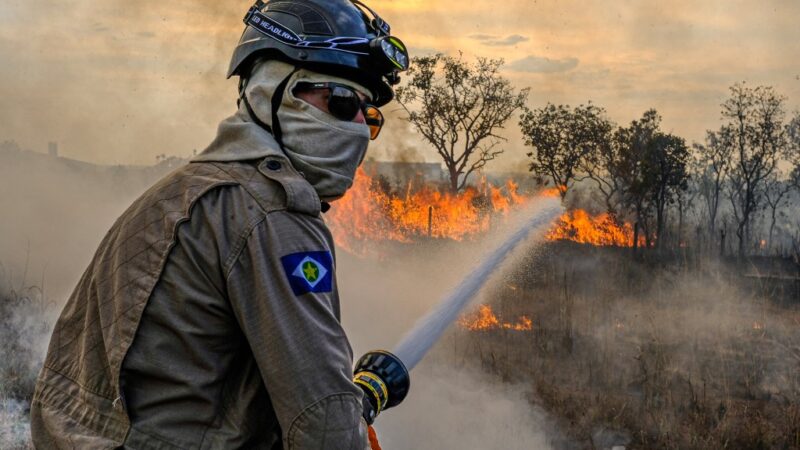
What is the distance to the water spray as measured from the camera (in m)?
2.54

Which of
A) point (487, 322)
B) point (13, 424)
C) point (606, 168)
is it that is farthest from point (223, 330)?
point (606, 168)

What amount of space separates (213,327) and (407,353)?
136 centimetres

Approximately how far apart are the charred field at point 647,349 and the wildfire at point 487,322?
0.11 ft

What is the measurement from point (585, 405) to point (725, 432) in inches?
65.4

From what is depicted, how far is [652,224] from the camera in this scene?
17922 millimetres

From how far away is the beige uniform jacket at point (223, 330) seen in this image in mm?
1780

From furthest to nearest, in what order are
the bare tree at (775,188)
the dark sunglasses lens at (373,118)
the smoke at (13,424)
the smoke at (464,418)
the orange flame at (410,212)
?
1. the bare tree at (775,188)
2. the orange flame at (410,212)
3. the smoke at (464,418)
4. the smoke at (13,424)
5. the dark sunglasses lens at (373,118)

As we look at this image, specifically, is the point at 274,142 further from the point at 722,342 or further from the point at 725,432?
the point at 722,342

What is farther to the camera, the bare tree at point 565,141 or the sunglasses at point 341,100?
the bare tree at point 565,141

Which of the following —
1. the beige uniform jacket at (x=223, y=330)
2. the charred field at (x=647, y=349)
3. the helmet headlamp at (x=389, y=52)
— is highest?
the helmet headlamp at (x=389, y=52)

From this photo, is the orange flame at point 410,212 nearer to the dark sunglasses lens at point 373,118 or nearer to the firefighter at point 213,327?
the dark sunglasses lens at point 373,118

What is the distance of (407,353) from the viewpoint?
3068 mm

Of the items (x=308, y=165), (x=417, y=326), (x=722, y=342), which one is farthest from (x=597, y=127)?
(x=308, y=165)

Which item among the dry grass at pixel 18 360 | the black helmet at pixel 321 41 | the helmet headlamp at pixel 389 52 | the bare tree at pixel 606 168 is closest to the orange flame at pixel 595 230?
the bare tree at pixel 606 168
